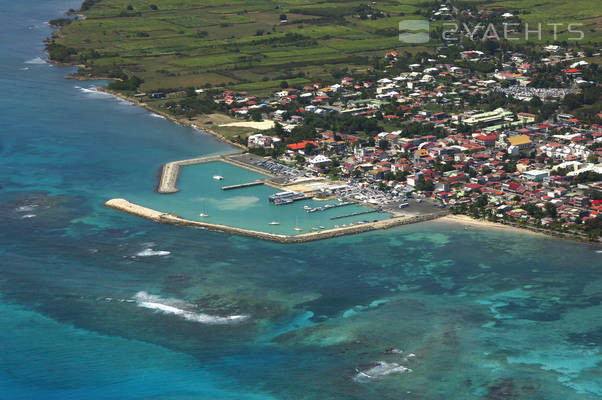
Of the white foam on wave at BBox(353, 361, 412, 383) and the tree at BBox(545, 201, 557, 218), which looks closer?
the white foam on wave at BBox(353, 361, 412, 383)

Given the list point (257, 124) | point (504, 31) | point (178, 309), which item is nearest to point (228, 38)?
point (504, 31)

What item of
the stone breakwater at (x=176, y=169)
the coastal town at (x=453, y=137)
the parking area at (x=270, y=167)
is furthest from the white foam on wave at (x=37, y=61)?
the parking area at (x=270, y=167)

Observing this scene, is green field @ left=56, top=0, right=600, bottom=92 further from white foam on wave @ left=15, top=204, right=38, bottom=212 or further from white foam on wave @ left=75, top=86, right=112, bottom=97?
white foam on wave @ left=15, top=204, right=38, bottom=212

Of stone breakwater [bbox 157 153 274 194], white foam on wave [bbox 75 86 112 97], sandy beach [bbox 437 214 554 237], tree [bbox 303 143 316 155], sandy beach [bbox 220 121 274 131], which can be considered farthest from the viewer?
white foam on wave [bbox 75 86 112 97]

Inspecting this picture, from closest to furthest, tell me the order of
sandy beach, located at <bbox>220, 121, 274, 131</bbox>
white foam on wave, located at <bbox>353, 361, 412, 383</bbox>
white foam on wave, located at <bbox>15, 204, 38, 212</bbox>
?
white foam on wave, located at <bbox>353, 361, 412, 383</bbox>, white foam on wave, located at <bbox>15, 204, 38, 212</bbox>, sandy beach, located at <bbox>220, 121, 274, 131</bbox>

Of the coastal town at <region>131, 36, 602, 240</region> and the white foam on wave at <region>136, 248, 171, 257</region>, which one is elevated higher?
the coastal town at <region>131, 36, 602, 240</region>

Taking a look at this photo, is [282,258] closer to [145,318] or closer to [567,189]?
[145,318]

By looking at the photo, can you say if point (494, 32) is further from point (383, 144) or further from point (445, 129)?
point (383, 144)

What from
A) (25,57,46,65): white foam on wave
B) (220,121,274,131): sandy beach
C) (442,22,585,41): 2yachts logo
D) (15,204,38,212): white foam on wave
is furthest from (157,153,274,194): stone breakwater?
(442,22,585,41): 2yachts logo
